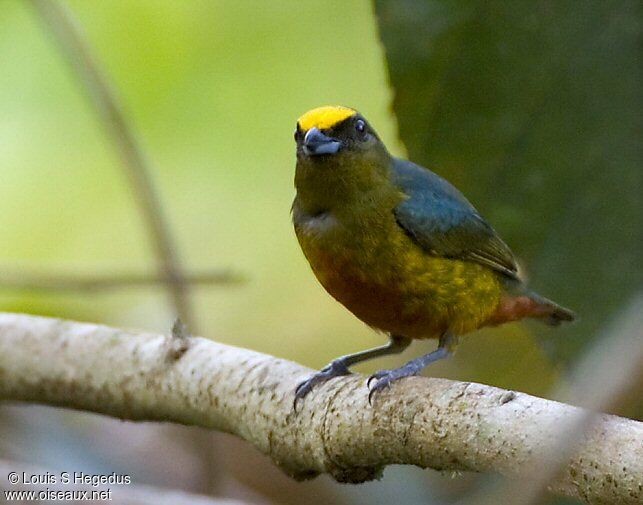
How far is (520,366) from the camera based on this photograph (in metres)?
4.61

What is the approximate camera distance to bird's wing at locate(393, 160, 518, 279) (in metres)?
3.34

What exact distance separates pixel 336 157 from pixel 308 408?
3.41 ft

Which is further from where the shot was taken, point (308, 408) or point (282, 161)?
point (282, 161)

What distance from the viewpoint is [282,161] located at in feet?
20.2

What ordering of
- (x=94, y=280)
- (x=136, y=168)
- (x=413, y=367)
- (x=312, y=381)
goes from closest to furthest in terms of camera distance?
(x=312, y=381), (x=413, y=367), (x=136, y=168), (x=94, y=280)

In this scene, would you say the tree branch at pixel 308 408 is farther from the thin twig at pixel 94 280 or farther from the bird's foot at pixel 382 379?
the thin twig at pixel 94 280

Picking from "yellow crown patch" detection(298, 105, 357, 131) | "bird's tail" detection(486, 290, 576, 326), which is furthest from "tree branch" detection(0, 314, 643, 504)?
"bird's tail" detection(486, 290, 576, 326)

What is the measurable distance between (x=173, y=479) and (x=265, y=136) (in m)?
2.08

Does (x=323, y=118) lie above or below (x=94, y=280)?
above

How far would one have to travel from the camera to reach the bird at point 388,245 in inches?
126

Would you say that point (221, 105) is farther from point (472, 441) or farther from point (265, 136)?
point (472, 441)

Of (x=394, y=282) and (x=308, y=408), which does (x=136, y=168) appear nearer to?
(x=394, y=282)

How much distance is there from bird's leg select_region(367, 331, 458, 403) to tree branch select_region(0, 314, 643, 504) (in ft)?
0.14

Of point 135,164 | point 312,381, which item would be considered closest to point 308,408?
point 312,381
